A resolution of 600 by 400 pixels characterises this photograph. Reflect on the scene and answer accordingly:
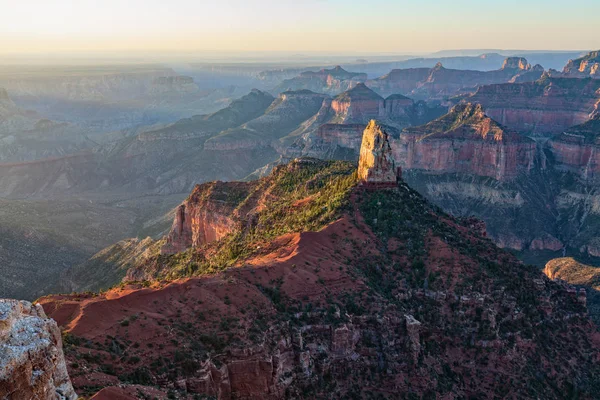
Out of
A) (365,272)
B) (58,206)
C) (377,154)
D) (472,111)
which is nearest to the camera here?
(365,272)

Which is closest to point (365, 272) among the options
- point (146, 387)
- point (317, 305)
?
point (317, 305)

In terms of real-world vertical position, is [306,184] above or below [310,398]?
above

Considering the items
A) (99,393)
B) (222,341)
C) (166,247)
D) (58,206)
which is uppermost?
(99,393)

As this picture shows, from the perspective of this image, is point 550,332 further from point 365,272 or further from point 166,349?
point 166,349

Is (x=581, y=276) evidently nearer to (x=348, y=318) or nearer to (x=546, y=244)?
(x=546, y=244)

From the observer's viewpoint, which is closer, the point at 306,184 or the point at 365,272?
the point at 365,272

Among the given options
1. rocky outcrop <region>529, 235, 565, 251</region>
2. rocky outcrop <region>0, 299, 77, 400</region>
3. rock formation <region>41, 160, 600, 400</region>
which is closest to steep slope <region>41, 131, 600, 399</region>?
rock formation <region>41, 160, 600, 400</region>
